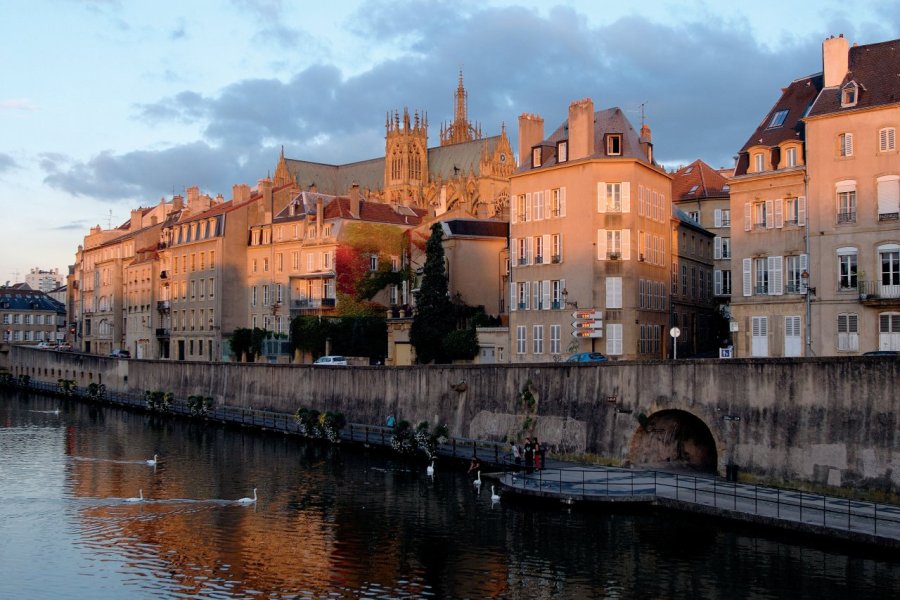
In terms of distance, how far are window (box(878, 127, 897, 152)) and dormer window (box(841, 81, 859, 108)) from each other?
2.21 meters

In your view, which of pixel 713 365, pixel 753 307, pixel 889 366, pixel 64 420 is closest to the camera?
pixel 889 366

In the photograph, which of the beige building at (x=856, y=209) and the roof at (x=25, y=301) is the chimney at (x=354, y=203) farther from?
the roof at (x=25, y=301)

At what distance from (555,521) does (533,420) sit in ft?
44.8

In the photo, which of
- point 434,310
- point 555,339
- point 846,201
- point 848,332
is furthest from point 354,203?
point 848,332

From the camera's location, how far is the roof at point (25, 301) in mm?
155125

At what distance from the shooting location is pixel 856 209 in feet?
154

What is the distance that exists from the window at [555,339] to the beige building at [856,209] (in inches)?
644

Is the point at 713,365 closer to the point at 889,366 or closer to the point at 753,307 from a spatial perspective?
the point at 889,366

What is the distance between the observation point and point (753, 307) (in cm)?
5125

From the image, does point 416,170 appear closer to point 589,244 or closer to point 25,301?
point 25,301

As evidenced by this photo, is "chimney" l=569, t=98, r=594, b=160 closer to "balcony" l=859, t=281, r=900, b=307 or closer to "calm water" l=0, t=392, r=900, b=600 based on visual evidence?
"balcony" l=859, t=281, r=900, b=307

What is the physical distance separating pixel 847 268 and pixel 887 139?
21.5 ft

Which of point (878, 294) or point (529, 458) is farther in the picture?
point (878, 294)

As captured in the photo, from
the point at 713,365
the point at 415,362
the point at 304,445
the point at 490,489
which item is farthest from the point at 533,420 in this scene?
the point at 415,362
